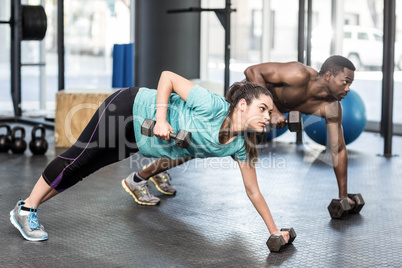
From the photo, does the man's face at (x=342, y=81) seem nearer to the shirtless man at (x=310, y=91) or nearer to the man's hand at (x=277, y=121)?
the shirtless man at (x=310, y=91)

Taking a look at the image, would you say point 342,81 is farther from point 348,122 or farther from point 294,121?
point 348,122

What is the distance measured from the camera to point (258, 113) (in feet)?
7.43

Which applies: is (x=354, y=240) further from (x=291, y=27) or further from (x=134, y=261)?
(x=291, y=27)

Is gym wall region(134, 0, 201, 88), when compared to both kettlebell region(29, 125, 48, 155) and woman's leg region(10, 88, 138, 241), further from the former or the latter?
woman's leg region(10, 88, 138, 241)

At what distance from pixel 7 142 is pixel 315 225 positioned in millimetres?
2575

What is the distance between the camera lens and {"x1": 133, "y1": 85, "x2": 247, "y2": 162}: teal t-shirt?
2.30 m

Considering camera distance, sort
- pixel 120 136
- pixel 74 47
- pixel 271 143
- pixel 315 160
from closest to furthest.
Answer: pixel 120 136
pixel 315 160
pixel 271 143
pixel 74 47

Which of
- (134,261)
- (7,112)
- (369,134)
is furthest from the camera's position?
(7,112)

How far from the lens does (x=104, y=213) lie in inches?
117

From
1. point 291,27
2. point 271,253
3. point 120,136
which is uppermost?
point 291,27

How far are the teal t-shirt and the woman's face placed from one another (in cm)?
10

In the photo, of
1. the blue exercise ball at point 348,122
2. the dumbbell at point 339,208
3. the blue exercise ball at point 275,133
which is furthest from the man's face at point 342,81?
the blue exercise ball at point 275,133

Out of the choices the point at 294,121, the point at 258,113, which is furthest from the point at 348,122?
the point at 258,113

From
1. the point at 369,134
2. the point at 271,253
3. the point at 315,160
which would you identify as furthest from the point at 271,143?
Result: the point at 271,253
